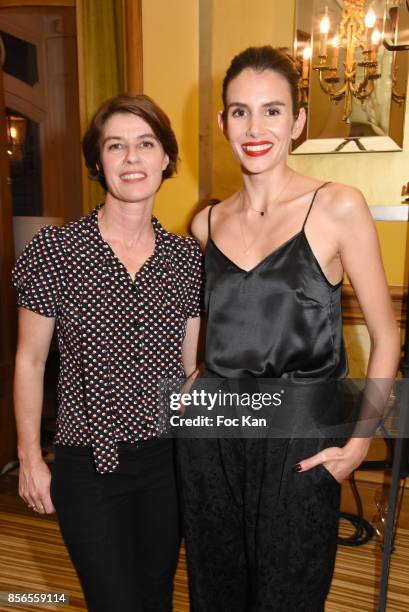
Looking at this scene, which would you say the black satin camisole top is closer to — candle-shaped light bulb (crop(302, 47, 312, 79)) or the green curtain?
candle-shaped light bulb (crop(302, 47, 312, 79))

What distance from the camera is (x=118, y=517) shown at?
1477 mm

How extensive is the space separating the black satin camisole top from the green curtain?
218 centimetres

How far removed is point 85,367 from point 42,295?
0.21 m

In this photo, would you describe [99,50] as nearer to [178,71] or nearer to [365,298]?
[178,71]

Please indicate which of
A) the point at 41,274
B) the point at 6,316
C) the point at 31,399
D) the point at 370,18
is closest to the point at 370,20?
the point at 370,18

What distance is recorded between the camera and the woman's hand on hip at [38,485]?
1.48m

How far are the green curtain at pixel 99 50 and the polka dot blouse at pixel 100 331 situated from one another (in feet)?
6.46

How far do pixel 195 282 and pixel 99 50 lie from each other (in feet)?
7.03

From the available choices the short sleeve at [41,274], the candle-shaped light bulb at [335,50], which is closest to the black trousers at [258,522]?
the short sleeve at [41,274]

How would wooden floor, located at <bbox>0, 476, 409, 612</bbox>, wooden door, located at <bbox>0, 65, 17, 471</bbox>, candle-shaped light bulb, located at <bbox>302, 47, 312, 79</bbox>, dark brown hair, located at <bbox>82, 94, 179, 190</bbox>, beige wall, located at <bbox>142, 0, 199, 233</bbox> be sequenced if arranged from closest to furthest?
1. dark brown hair, located at <bbox>82, 94, 179, 190</bbox>
2. wooden floor, located at <bbox>0, 476, 409, 612</bbox>
3. candle-shaped light bulb, located at <bbox>302, 47, 312, 79</bbox>
4. beige wall, located at <bbox>142, 0, 199, 233</bbox>
5. wooden door, located at <bbox>0, 65, 17, 471</bbox>

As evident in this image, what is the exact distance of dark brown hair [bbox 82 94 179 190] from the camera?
146 cm

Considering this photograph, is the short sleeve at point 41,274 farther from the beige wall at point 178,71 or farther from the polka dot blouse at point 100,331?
the beige wall at point 178,71

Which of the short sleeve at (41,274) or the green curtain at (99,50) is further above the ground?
the green curtain at (99,50)

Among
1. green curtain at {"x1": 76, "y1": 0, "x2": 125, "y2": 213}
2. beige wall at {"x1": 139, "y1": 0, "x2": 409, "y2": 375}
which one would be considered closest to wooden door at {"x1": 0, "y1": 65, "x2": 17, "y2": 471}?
green curtain at {"x1": 76, "y1": 0, "x2": 125, "y2": 213}
